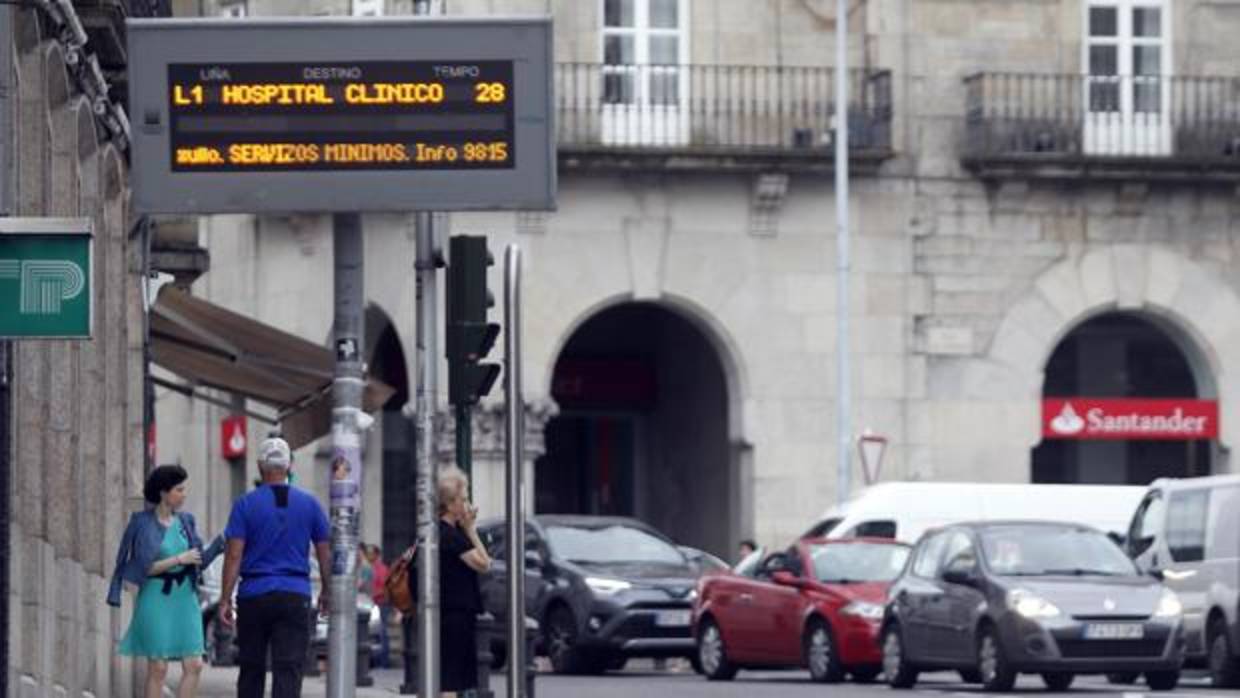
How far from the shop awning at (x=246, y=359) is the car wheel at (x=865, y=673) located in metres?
5.58

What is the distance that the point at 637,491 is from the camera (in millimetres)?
52344

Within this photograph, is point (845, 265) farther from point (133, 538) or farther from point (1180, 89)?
point (133, 538)

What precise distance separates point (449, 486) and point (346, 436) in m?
3.92

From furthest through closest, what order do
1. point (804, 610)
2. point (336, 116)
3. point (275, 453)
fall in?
1. point (804, 610)
2. point (275, 453)
3. point (336, 116)

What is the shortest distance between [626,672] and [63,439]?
16397 millimetres

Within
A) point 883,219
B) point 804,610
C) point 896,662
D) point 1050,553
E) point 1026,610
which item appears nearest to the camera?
point 1026,610

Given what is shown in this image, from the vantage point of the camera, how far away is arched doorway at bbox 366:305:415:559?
1948 inches

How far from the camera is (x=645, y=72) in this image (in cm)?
4616

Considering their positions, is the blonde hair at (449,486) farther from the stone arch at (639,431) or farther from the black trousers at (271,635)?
the stone arch at (639,431)

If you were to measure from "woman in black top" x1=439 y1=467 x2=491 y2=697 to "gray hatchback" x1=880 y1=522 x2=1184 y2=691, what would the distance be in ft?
27.7

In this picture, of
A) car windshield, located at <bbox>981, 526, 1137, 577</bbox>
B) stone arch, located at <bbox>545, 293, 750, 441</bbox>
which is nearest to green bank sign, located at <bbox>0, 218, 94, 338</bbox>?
car windshield, located at <bbox>981, 526, 1137, 577</bbox>

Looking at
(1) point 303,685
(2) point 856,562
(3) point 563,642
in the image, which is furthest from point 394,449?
(1) point 303,685

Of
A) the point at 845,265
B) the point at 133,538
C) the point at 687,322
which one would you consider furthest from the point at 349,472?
the point at 687,322

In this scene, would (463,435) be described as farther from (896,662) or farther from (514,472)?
(896,662)
